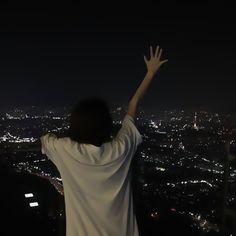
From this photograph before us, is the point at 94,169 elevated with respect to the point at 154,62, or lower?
lower

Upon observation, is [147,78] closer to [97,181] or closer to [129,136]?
[129,136]

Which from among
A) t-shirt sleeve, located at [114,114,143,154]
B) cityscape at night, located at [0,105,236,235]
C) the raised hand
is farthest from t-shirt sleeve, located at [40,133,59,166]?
the raised hand

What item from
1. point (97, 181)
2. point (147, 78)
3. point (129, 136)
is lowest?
point (97, 181)

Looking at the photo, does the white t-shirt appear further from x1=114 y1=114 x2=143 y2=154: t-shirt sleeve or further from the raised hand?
the raised hand

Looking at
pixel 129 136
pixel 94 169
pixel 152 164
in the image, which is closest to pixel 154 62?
pixel 129 136

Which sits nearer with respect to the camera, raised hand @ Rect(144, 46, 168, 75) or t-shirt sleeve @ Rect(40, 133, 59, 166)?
t-shirt sleeve @ Rect(40, 133, 59, 166)

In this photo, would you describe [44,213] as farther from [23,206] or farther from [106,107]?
[106,107]

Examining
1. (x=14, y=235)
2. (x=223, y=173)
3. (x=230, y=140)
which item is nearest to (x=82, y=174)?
(x=230, y=140)

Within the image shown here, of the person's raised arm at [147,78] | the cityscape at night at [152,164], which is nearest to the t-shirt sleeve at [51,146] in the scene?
the cityscape at night at [152,164]
